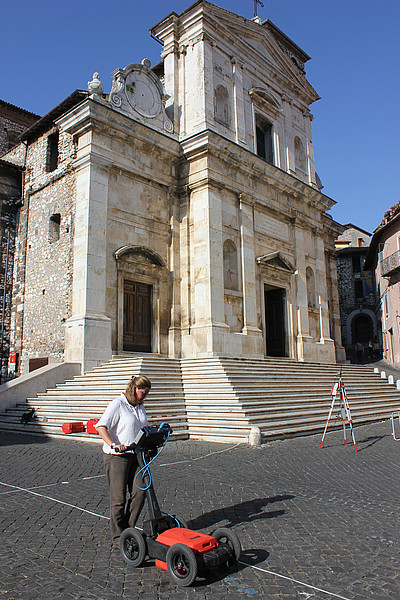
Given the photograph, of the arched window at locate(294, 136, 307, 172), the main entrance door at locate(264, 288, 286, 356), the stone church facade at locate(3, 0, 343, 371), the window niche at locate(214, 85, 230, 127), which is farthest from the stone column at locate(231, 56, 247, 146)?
the main entrance door at locate(264, 288, 286, 356)

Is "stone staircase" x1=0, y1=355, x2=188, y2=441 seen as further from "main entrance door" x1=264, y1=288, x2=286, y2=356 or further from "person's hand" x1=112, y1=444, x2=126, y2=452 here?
"main entrance door" x1=264, y1=288, x2=286, y2=356

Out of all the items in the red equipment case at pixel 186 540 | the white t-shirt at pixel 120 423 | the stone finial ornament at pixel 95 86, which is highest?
the stone finial ornament at pixel 95 86

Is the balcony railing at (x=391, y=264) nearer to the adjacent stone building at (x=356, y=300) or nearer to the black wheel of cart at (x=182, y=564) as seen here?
the adjacent stone building at (x=356, y=300)

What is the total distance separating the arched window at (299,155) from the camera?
79.5ft

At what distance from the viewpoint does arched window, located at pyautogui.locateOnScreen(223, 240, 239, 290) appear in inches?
703

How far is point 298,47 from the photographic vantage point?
25.1m

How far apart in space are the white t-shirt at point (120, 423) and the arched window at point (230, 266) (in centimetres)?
1354

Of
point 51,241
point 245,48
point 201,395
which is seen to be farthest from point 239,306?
point 245,48

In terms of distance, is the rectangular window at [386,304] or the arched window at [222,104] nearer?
the arched window at [222,104]

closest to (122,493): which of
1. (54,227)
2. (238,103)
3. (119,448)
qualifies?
(119,448)

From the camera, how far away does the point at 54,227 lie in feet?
60.7

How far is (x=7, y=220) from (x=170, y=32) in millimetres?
10082

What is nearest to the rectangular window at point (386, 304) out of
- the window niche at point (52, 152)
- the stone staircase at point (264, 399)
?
the stone staircase at point (264, 399)

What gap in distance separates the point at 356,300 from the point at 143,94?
84.3ft
